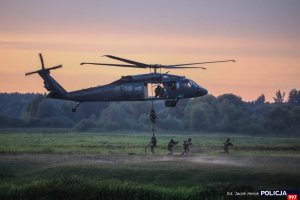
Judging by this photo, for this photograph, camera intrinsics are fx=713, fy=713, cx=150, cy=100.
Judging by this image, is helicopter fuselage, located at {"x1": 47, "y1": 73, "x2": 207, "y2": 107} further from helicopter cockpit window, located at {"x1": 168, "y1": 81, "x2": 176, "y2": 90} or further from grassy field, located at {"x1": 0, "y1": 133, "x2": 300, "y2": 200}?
grassy field, located at {"x1": 0, "y1": 133, "x2": 300, "y2": 200}

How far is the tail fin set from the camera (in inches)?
2483

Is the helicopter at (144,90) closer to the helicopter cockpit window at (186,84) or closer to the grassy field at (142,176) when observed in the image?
the helicopter cockpit window at (186,84)

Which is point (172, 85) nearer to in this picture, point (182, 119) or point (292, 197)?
point (292, 197)

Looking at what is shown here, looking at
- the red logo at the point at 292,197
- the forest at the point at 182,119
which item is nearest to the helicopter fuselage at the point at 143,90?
the red logo at the point at 292,197

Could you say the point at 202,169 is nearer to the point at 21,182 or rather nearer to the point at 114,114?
the point at 21,182

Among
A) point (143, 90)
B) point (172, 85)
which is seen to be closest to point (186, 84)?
point (172, 85)

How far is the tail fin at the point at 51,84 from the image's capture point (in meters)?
63.1

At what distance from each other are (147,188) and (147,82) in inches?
642

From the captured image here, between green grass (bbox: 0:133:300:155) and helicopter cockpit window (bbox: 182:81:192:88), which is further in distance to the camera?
green grass (bbox: 0:133:300:155)

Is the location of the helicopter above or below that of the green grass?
above

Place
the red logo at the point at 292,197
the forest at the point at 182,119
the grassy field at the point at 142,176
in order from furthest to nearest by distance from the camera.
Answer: the forest at the point at 182,119, the grassy field at the point at 142,176, the red logo at the point at 292,197

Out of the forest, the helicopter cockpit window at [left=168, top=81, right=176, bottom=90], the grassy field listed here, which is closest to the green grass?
the helicopter cockpit window at [left=168, top=81, right=176, bottom=90]

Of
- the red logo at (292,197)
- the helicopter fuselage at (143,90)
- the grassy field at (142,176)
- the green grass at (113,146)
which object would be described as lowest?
the red logo at (292,197)

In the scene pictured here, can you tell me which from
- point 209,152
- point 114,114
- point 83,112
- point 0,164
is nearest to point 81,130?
point 114,114
